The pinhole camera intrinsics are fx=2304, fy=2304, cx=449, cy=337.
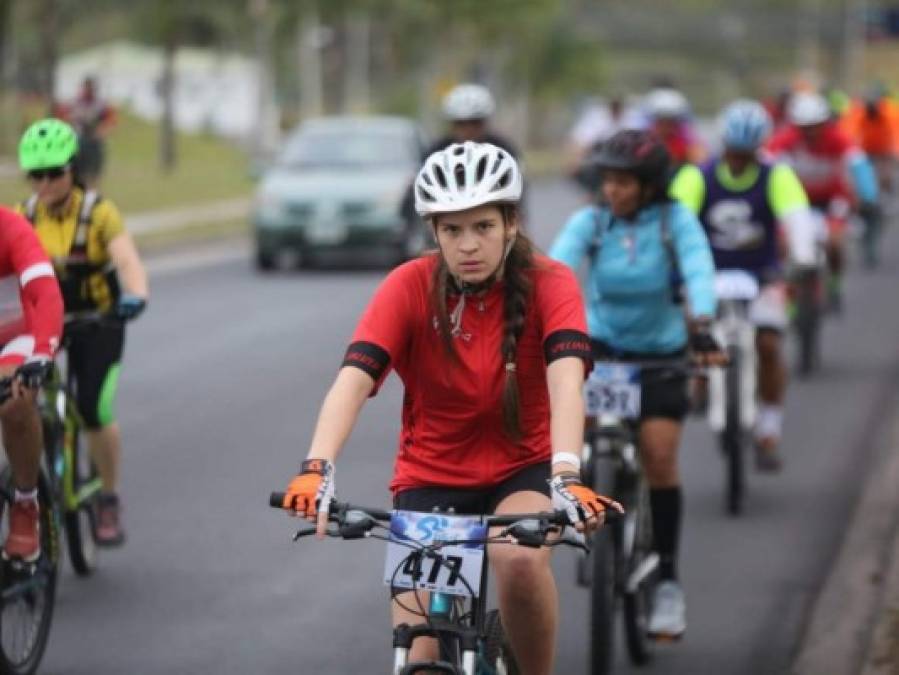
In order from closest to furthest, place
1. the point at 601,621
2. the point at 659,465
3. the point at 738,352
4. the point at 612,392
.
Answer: the point at 601,621 → the point at 612,392 → the point at 659,465 → the point at 738,352

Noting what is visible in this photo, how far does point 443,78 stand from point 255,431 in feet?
200

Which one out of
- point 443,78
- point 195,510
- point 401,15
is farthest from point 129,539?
point 443,78

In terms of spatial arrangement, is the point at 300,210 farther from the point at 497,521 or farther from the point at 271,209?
the point at 497,521

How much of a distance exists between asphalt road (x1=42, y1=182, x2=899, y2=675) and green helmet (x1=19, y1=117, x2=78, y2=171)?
5.50 feet

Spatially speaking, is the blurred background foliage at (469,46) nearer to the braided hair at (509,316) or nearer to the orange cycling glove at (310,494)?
the braided hair at (509,316)

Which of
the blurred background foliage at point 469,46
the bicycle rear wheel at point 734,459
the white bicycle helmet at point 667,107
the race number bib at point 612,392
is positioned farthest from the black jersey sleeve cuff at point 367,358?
the blurred background foliage at point 469,46

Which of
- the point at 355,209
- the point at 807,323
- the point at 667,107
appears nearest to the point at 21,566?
the point at 807,323

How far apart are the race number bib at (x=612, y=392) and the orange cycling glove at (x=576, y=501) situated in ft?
8.96

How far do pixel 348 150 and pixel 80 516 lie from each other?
17.3 meters

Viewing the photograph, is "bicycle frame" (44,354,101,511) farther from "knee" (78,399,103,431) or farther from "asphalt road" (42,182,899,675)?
"asphalt road" (42,182,899,675)

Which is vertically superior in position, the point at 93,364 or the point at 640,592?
the point at 93,364

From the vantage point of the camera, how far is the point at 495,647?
5.27 metres

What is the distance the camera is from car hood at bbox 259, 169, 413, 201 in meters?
25.0

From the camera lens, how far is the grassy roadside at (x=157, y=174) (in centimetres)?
3788
